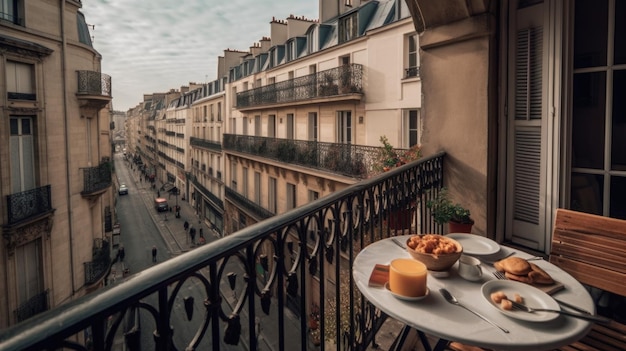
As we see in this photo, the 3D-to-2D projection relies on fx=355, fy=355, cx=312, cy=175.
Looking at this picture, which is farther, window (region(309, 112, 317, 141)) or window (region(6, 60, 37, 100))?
window (region(309, 112, 317, 141))

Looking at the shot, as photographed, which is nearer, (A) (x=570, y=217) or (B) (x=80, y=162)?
(A) (x=570, y=217)

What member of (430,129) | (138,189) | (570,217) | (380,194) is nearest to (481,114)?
(430,129)

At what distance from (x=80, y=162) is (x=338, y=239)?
12.9 meters

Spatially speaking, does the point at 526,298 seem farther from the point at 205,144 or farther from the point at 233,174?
the point at 205,144

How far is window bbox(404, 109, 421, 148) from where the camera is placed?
1115 cm

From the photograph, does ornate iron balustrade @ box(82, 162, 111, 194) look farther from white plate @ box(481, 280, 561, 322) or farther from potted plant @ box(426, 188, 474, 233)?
white plate @ box(481, 280, 561, 322)

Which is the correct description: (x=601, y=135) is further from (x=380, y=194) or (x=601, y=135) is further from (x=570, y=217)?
(x=380, y=194)

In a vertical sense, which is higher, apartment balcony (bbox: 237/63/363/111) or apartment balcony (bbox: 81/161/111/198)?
apartment balcony (bbox: 237/63/363/111)

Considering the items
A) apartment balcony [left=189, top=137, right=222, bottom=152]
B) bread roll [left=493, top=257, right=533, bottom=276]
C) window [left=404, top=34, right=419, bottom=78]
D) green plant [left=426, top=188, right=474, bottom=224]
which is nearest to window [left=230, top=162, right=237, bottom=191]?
apartment balcony [left=189, top=137, right=222, bottom=152]

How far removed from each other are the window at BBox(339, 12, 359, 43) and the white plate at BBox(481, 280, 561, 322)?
13050 mm

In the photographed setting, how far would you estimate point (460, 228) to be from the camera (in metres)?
3.30

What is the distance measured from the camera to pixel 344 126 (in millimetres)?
14039

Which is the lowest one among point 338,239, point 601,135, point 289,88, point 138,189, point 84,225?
point 138,189

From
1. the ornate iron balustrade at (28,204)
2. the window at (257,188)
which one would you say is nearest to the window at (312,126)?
the window at (257,188)
